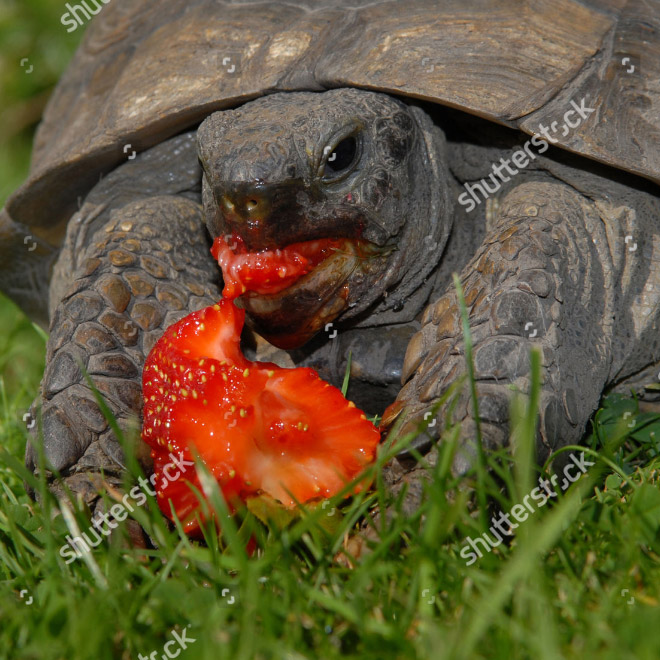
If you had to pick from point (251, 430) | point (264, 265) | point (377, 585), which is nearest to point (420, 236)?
point (264, 265)

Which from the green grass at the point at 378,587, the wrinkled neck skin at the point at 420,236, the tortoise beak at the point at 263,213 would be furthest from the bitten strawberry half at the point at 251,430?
the wrinkled neck skin at the point at 420,236

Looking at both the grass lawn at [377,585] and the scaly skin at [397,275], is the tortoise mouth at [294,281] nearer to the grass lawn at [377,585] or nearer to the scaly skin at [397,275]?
the scaly skin at [397,275]

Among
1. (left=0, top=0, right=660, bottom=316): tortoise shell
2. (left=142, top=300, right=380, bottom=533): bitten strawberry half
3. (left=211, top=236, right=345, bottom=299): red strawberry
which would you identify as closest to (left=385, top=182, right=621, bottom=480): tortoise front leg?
(left=142, top=300, right=380, bottom=533): bitten strawberry half

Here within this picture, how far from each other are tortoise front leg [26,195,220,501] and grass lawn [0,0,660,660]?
0.80 ft

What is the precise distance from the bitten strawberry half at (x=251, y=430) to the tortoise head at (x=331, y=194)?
1.07 feet

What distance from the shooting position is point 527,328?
2.19 meters

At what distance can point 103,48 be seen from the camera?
379 cm

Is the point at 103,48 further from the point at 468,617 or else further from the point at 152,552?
the point at 468,617

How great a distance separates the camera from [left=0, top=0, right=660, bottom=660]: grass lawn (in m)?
1.47

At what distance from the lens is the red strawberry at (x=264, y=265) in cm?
239

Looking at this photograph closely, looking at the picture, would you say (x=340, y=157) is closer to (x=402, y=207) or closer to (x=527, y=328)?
(x=402, y=207)

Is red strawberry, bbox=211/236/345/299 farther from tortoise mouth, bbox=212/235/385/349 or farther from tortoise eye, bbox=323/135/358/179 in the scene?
tortoise eye, bbox=323/135/358/179

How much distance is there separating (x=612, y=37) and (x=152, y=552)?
2052mm

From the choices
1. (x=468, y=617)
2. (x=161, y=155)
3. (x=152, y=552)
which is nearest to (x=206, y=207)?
(x=161, y=155)
